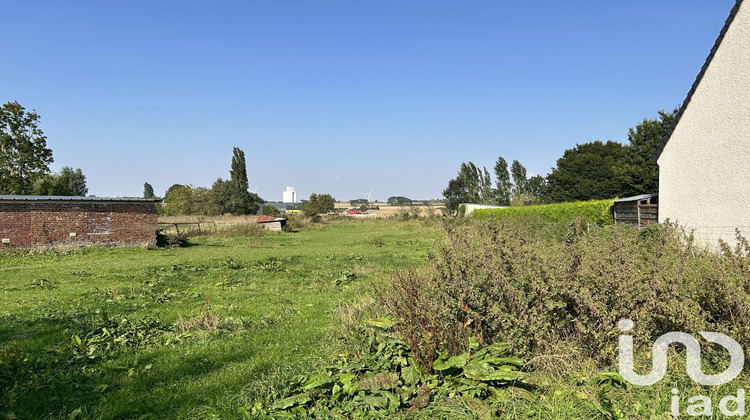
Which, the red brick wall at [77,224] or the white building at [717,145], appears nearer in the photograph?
the white building at [717,145]

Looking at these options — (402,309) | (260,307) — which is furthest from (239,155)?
(402,309)

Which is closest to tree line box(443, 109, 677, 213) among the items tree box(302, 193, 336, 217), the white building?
tree box(302, 193, 336, 217)

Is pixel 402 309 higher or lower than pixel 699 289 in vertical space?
lower

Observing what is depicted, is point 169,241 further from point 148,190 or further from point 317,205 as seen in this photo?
point 148,190

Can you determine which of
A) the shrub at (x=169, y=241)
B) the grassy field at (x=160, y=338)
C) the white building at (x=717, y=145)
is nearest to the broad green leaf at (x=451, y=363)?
the grassy field at (x=160, y=338)

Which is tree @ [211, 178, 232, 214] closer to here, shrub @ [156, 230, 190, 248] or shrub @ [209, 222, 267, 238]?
shrub @ [209, 222, 267, 238]

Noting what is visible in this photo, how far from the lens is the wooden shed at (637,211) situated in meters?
16.9

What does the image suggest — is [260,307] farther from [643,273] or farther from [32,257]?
[32,257]

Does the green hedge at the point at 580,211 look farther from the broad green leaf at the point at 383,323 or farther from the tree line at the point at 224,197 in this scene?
the tree line at the point at 224,197

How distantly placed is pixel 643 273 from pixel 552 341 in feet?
4.19

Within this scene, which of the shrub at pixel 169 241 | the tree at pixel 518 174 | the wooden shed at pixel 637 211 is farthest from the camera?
the tree at pixel 518 174

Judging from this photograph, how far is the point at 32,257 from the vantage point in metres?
18.5

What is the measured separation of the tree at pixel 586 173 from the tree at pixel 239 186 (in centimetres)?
4868

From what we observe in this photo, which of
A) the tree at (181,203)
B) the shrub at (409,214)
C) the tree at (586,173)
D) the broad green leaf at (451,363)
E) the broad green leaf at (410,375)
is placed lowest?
the broad green leaf at (410,375)
